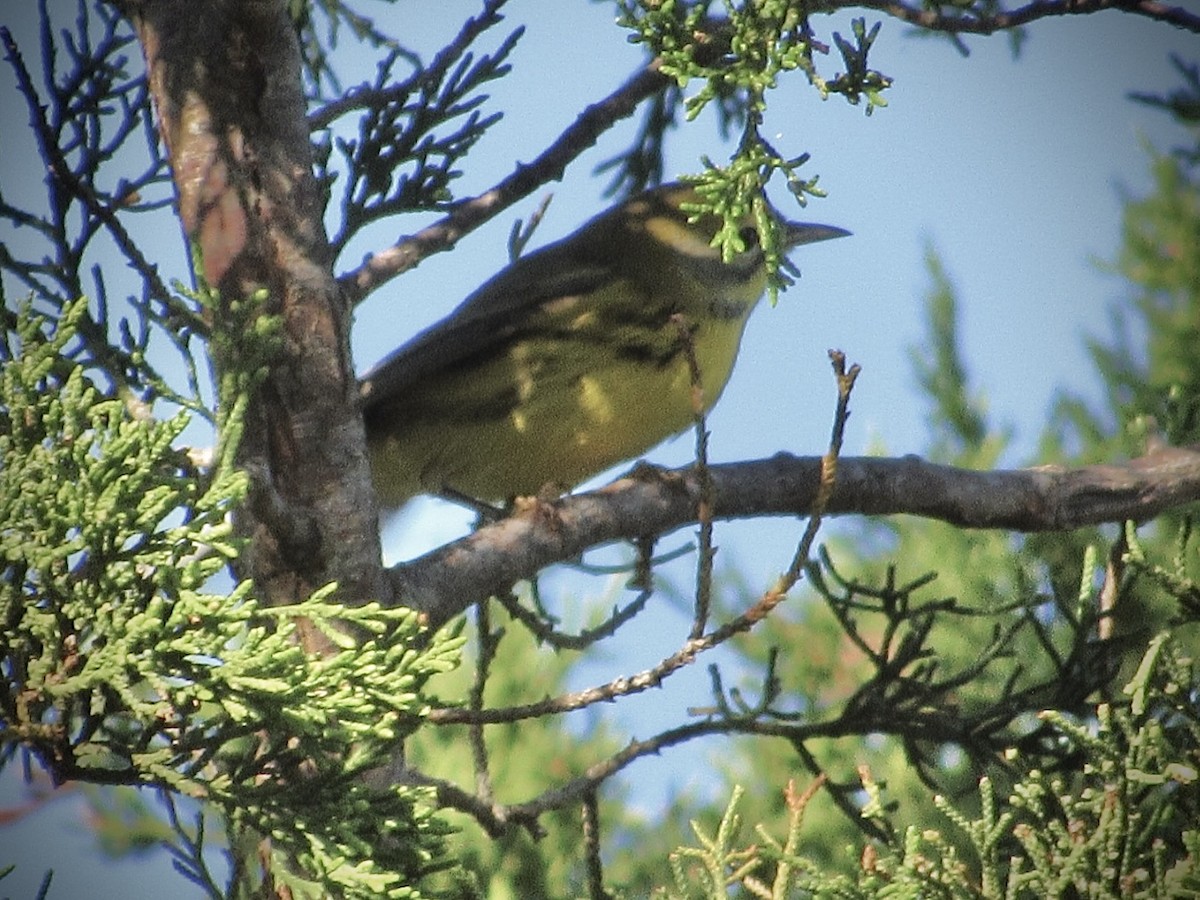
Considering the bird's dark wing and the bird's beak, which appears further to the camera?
the bird's beak

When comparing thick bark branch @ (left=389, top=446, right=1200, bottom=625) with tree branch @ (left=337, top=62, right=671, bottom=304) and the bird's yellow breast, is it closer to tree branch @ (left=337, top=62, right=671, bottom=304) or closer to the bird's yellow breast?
the bird's yellow breast

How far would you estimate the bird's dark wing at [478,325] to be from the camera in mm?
3988

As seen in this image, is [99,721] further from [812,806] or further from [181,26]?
[812,806]

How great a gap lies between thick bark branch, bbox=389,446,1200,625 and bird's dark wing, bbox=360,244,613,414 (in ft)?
2.63

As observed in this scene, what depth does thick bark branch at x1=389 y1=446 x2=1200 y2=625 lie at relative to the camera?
2.98 meters

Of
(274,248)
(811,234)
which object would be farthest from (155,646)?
(811,234)

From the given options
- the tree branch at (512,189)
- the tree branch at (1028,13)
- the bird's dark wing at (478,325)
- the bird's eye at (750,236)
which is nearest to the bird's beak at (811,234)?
the bird's eye at (750,236)

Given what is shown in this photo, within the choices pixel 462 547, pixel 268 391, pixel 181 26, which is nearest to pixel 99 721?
pixel 268 391

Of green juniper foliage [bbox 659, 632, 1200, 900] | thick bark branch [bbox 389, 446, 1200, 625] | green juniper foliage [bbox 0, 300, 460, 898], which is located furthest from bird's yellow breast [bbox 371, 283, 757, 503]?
green juniper foliage [bbox 0, 300, 460, 898]

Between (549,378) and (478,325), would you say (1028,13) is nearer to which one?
(549,378)

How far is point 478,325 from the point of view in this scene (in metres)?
4.08

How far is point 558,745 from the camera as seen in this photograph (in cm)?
442

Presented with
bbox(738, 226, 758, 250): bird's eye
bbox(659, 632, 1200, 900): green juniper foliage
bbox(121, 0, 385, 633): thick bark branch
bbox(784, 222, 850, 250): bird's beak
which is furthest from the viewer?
bbox(784, 222, 850, 250): bird's beak

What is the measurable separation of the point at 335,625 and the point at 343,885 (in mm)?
495
